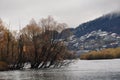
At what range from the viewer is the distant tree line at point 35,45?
108m

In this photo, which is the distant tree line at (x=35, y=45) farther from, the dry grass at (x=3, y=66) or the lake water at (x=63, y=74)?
the lake water at (x=63, y=74)

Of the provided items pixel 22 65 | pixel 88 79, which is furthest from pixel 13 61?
pixel 88 79

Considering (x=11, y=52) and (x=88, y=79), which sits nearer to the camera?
(x=88, y=79)

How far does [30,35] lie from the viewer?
109812mm

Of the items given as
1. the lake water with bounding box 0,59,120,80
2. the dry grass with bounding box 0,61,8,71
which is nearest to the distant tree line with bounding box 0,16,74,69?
the dry grass with bounding box 0,61,8,71

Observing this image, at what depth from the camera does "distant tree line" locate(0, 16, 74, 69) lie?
10775cm

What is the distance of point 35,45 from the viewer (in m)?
111

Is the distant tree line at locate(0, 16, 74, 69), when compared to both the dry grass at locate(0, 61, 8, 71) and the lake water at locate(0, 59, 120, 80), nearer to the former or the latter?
the dry grass at locate(0, 61, 8, 71)

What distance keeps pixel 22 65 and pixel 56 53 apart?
33.8 feet

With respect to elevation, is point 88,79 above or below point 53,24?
below

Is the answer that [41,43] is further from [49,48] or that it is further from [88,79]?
[88,79]

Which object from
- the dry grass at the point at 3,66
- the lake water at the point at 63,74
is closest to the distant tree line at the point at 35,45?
the dry grass at the point at 3,66

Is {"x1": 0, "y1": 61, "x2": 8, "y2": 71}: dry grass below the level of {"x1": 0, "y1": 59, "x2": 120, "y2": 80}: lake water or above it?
above

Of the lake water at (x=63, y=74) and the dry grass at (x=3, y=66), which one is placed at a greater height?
the dry grass at (x=3, y=66)
